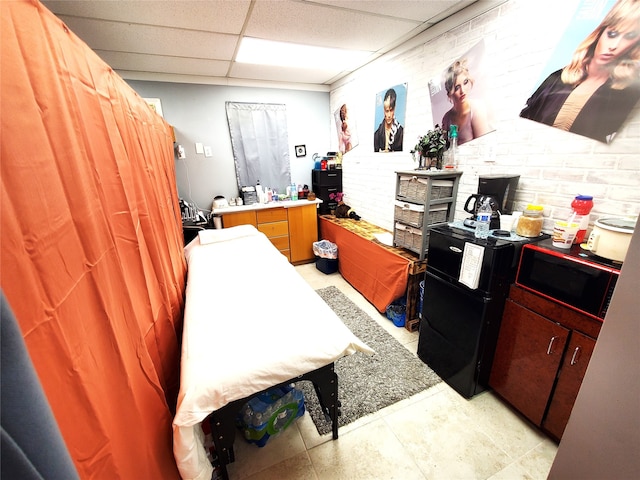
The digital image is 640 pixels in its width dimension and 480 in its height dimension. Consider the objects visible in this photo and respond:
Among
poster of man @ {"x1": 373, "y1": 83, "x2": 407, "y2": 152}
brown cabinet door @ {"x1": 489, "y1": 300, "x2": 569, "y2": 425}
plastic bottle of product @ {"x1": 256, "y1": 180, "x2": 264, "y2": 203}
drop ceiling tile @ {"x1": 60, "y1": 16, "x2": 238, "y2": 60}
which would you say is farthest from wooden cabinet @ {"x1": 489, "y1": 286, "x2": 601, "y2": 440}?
plastic bottle of product @ {"x1": 256, "y1": 180, "x2": 264, "y2": 203}

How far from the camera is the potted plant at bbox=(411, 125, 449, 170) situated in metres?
2.13

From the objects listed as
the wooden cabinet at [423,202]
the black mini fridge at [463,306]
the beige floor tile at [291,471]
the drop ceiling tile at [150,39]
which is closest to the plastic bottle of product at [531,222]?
the black mini fridge at [463,306]

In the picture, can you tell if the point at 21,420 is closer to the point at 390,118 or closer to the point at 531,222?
the point at 531,222

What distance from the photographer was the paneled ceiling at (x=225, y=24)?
1.72m

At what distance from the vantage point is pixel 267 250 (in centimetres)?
244

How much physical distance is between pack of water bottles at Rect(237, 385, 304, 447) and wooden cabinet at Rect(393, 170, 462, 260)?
1.48m

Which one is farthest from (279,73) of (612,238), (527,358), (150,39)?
(527,358)

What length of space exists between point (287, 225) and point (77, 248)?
10.2 ft

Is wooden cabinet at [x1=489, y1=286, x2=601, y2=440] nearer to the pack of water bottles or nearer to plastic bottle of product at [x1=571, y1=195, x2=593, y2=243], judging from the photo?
plastic bottle of product at [x1=571, y1=195, x2=593, y2=243]

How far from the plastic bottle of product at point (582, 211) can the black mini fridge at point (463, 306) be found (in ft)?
0.81

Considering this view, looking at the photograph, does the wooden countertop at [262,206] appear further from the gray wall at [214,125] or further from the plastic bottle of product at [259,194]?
the gray wall at [214,125]

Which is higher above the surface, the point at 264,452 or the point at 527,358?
the point at 527,358

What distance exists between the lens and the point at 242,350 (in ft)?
3.90

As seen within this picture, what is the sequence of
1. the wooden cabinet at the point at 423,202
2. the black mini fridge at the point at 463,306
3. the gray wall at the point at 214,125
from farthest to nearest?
the gray wall at the point at 214,125, the wooden cabinet at the point at 423,202, the black mini fridge at the point at 463,306
